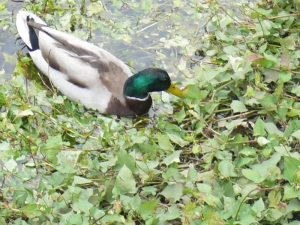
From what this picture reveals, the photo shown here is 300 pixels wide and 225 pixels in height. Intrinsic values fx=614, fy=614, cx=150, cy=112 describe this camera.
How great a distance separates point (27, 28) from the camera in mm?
5641

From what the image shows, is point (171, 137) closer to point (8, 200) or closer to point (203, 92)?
point (203, 92)

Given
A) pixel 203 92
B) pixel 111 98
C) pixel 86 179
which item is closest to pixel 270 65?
pixel 203 92

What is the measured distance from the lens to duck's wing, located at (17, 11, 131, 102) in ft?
16.9

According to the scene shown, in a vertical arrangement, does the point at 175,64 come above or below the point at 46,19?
below

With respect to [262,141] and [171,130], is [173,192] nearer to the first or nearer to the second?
[262,141]

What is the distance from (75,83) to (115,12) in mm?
1248

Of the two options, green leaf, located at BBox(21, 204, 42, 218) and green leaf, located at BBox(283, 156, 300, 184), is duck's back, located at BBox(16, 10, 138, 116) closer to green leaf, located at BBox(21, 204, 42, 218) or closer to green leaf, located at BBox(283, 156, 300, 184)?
green leaf, located at BBox(21, 204, 42, 218)

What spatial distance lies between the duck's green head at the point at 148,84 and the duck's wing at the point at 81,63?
0.11 m

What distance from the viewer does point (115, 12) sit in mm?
6141

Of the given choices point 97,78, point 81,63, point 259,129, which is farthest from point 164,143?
point 81,63

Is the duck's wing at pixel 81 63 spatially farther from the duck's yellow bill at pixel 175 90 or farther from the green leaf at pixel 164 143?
the green leaf at pixel 164 143

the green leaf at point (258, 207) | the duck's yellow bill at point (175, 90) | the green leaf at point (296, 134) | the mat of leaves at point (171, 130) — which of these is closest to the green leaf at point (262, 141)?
the mat of leaves at point (171, 130)

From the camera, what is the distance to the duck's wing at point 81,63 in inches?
203

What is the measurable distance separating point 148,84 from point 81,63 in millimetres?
596
